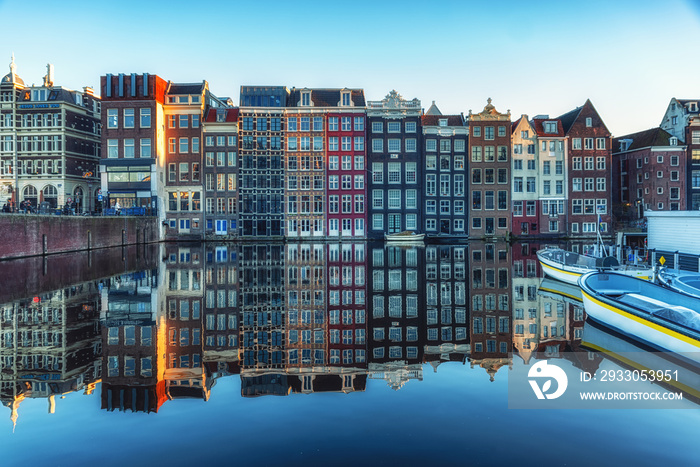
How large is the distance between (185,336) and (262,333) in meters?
2.30

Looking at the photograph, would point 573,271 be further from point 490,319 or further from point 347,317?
point 347,317

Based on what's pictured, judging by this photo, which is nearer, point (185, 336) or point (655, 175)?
point (185, 336)

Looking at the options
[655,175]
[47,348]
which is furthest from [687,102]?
[47,348]

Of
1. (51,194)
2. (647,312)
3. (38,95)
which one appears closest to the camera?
(647,312)

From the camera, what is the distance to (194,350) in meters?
14.0

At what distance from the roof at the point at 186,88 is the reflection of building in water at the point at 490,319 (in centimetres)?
5144

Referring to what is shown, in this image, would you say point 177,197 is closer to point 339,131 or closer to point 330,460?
point 339,131

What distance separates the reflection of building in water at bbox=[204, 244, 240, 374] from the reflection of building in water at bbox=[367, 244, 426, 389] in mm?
3694

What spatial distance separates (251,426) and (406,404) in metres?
2.93

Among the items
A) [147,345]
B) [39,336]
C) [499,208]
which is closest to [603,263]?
[147,345]

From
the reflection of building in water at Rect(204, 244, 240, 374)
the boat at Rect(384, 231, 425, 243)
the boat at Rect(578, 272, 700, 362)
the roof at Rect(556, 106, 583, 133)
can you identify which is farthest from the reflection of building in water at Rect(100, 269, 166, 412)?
the roof at Rect(556, 106, 583, 133)

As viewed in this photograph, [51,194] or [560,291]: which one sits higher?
[51,194]

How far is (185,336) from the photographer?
50.8 ft

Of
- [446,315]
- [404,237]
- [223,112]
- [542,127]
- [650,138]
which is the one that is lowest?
[446,315]
